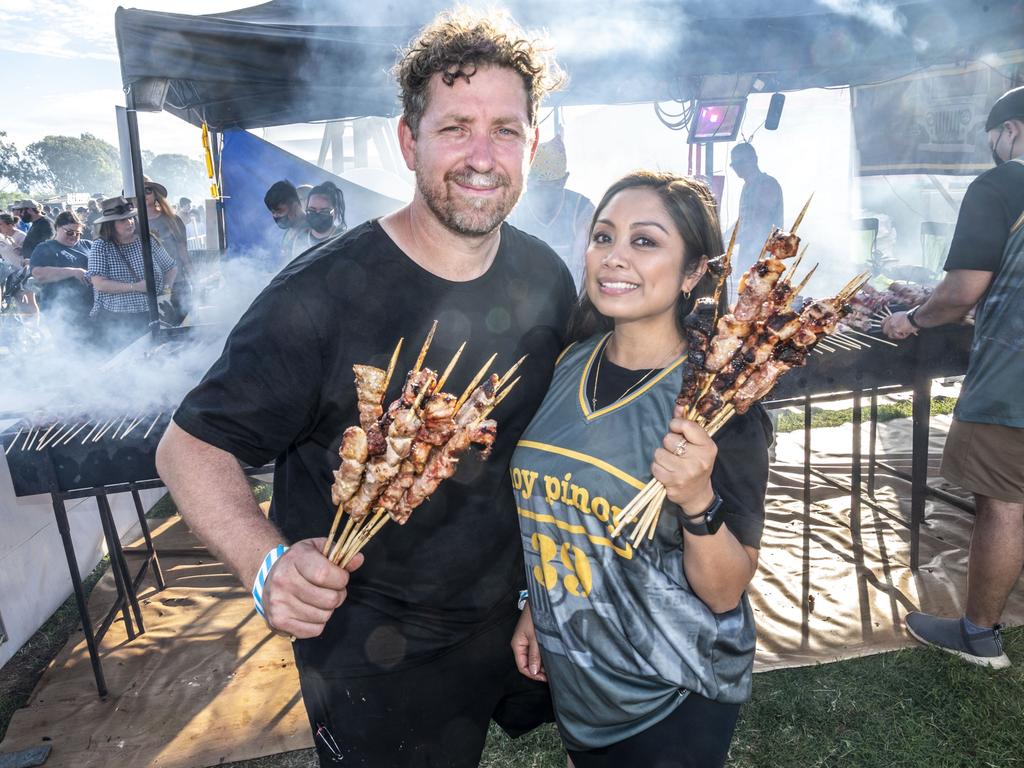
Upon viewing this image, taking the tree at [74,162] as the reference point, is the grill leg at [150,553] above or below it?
below

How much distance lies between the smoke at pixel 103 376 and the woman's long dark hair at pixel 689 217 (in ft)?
10.3

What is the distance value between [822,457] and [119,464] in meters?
6.44

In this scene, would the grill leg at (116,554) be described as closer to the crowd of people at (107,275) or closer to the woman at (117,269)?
the crowd of people at (107,275)

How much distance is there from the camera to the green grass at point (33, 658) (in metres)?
→ 4.04

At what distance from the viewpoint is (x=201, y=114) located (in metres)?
7.74

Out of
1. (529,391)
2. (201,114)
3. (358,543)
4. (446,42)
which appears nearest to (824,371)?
(529,391)

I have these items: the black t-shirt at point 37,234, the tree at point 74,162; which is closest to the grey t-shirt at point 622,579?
the black t-shirt at point 37,234

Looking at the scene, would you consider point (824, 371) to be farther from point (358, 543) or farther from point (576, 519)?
point (358, 543)

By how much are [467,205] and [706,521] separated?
124 centimetres

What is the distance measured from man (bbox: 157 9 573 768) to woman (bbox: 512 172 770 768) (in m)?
0.24

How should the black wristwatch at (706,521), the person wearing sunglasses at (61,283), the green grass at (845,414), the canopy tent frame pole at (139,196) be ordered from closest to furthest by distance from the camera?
the black wristwatch at (706,521)
the canopy tent frame pole at (139,196)
the green grass at (845,414)
the person wearing sunglasses at (61,283)

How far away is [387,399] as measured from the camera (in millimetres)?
2156

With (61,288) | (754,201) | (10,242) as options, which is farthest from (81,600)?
(10,242)

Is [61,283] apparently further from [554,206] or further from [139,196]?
[554,206]
